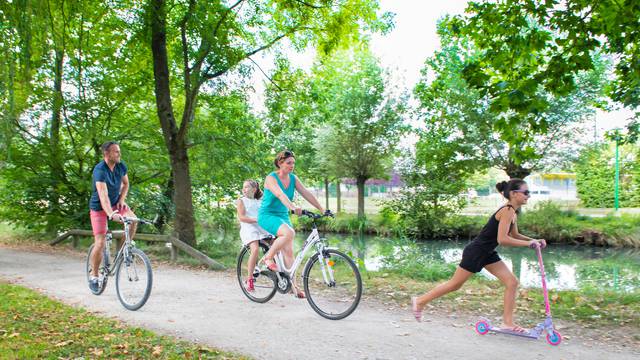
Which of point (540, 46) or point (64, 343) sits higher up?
point (540, 46)

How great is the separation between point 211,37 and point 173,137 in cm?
250

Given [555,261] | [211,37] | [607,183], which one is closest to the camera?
[211,37]

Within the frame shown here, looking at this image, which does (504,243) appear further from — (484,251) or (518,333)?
(518,333)

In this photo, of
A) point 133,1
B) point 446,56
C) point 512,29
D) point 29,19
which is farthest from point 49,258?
point 446,56

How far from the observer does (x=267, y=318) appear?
5.74 metres

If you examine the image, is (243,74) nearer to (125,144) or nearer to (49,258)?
(125,144)

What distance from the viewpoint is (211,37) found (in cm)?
1052

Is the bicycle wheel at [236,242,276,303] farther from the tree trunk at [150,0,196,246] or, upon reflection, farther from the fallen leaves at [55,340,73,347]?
the tree trunk at [150,0,196,246]

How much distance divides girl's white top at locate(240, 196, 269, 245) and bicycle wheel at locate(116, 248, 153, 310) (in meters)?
1.28

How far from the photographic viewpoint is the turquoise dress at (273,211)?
6031 mm

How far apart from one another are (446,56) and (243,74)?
14.8 m

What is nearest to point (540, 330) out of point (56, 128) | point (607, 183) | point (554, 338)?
point (554, 338)

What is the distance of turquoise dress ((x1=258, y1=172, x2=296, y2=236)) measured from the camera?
603 cm

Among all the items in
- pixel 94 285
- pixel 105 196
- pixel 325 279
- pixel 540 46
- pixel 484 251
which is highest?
pixel 540 46
